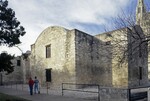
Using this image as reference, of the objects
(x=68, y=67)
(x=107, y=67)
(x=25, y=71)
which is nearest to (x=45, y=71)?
(x=68, y=67)

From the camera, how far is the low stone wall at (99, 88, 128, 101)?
15453 millimetres

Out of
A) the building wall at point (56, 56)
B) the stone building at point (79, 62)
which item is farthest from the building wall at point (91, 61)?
the building wall at point (56, 56)

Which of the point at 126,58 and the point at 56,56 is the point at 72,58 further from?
the point at 126,58

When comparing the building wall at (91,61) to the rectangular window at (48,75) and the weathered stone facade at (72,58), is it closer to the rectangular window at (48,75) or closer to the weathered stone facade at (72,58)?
the weathered stone facade at (72,58)

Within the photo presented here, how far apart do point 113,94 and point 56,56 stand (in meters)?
16.0

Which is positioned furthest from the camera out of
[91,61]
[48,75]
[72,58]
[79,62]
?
[48,75]

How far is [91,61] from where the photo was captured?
102 ft

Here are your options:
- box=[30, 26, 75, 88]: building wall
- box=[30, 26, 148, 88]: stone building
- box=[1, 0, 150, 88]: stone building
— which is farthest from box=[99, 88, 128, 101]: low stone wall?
box=[30, 26, 75, 88]: building wall

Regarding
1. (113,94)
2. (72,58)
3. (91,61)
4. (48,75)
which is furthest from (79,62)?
(113,94)

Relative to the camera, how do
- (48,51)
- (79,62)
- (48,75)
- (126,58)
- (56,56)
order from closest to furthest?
(126,58) → (79,62) → (56,56) → (48,75) → (48,51)

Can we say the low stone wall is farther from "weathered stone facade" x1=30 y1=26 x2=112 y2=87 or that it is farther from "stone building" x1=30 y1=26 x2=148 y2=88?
"weathered stone facade" x1=30 y1=26 x2=112 y2=87

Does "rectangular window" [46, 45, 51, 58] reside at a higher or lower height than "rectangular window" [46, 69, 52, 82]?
higher

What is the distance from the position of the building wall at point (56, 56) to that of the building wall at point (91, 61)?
0.85 m

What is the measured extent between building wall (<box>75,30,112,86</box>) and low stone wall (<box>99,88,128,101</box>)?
10573mm
